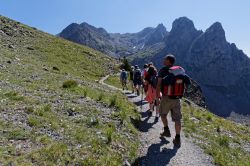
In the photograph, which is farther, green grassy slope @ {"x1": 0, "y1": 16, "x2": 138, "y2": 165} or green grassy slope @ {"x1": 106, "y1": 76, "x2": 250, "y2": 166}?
green grassy slope @ {"x1": 106, "y1": 76, "x2": 250, "y2": 166}

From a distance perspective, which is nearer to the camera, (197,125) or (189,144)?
(189,144)

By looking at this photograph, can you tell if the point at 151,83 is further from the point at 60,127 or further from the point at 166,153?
the point at 60,127

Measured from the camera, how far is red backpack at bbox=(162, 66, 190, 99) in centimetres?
1523

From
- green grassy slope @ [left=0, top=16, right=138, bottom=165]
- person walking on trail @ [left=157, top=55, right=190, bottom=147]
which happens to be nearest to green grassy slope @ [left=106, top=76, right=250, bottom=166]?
person walking on trail @ [left=157, top=55, right=190, bottom=147]

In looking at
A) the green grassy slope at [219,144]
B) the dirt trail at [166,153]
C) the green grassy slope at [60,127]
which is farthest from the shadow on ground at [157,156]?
the green grassy slope at [219,144]

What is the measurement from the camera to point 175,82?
15320 millimetres

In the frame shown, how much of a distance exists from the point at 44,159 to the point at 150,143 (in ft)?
21.5

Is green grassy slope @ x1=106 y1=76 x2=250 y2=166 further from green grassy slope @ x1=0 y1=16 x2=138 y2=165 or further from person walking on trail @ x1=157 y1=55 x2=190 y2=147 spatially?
green grassy slope @ x1=0 y1=16 x2=138 y2=165

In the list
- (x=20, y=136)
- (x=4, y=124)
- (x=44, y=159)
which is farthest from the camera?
(x=4, y=124)

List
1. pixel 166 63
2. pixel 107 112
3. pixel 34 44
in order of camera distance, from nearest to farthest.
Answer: pixel 166 63 < pixel 107 112 < pixel 34 44

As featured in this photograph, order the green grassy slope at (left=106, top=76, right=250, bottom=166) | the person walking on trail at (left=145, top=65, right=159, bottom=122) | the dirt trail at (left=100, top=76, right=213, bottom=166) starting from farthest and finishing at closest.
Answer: the person walking on trail at (left=145, top=65, right=159, bottom=122) → the green grassy slope at (left=106, top=76, right=250, bottom=166) → the dirt trail at (left=100, top=76, right=213, bottom=166)

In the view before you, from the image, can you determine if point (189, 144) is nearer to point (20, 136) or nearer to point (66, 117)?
point (66, 117)

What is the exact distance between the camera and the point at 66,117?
17.5m

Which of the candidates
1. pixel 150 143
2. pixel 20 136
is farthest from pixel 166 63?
pixel 20 136
